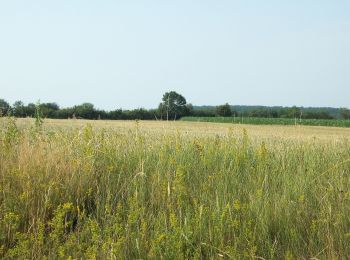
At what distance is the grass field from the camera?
335 centimetres

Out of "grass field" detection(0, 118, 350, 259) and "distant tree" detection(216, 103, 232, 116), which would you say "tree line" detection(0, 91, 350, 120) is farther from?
"grass field" detection(0, 118, 350, 259)

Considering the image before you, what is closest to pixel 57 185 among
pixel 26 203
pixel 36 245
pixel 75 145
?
pixel 26 203

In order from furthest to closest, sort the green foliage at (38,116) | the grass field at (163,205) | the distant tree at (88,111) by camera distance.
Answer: the distant tree at (88,111) < the green foliage at (38,116) < the grass field at (163,205)

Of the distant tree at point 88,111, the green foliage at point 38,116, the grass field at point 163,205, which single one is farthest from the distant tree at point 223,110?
the grass field at point 163,205

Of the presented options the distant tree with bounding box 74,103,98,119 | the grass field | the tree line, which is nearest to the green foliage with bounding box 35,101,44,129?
the grass field

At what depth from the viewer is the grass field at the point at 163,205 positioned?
3.35 meters

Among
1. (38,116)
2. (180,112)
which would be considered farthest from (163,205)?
(180,112)

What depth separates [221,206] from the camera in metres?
4.05

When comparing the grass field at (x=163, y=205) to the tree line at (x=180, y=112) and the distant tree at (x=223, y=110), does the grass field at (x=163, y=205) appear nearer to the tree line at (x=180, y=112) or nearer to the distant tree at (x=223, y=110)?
the tree line at (x=180, y=112)

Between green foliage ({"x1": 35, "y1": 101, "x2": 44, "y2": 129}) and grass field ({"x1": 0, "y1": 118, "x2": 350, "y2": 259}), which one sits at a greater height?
green foliage ({"x1": 35, "y1": 101, "x2": 44, "y2": 129})

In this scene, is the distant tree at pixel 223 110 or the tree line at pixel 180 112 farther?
the distant tree at pixel 223 110

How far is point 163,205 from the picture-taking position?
412 cm

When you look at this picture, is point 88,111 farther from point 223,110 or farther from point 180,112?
point 223,110

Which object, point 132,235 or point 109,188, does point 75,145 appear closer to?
point 109,188
